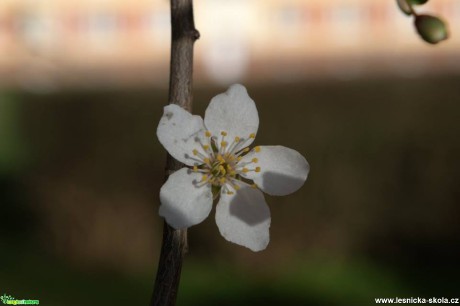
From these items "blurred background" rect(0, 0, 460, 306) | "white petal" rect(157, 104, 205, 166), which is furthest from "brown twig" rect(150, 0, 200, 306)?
"blurred background" rect(0, 0, 460, 306)

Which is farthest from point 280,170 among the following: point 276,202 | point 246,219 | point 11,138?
point 11,138

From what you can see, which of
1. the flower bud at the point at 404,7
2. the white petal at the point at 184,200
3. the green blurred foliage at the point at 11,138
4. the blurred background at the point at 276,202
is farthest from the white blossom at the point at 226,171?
the green blurred foliage at the point at 11,138

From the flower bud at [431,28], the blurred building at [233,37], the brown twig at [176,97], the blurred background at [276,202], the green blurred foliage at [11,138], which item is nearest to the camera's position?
the brown twig at [176,97]

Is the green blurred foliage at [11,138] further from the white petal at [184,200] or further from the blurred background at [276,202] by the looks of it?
the white petal at [184,200]

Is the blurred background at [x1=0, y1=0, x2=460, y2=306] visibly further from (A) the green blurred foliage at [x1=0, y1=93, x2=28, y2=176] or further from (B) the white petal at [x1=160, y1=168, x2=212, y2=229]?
(B) the white petal at [x1=160, y1=168, x2=212, y2=229]

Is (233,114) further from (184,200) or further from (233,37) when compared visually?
(233,37)

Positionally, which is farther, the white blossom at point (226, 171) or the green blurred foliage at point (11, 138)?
the green blurred foliage at point (11, 138)
